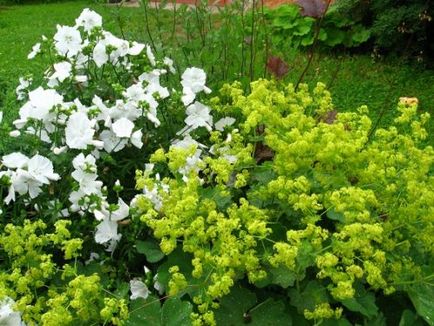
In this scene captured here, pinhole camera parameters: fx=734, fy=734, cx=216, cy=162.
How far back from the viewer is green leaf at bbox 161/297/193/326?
1843mm

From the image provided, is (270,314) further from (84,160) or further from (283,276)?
(84,160)

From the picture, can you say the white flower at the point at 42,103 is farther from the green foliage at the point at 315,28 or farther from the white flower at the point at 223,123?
the green foliage at the point at 315,28

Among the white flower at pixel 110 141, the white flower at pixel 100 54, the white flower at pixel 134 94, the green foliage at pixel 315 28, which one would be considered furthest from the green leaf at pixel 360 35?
the white flower at pixel 110 141

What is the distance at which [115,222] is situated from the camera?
2.19 m

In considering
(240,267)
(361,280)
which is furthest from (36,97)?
(361,280)

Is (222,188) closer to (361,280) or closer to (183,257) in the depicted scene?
(183,257)

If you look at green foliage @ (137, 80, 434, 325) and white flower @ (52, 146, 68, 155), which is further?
white flower @ (52, 146, 68, 155)

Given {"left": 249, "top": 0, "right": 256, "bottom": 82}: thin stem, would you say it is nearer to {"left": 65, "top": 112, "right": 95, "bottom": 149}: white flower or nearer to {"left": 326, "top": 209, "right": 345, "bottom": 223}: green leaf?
{"left": 65, "top": 112, "right": 95, "bottom": 149}: white flower

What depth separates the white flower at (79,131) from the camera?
2240 millimetres

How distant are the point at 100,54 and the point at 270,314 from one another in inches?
45.7

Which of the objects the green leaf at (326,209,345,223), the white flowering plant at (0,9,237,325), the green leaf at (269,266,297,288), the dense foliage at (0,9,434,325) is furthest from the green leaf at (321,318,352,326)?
the white flowering plant at (0,9,237,325)

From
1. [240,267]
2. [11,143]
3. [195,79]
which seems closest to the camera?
[240,267]

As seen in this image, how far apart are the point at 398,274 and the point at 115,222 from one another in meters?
0.83

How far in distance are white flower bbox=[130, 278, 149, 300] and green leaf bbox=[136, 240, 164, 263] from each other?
→ 0.09 m
